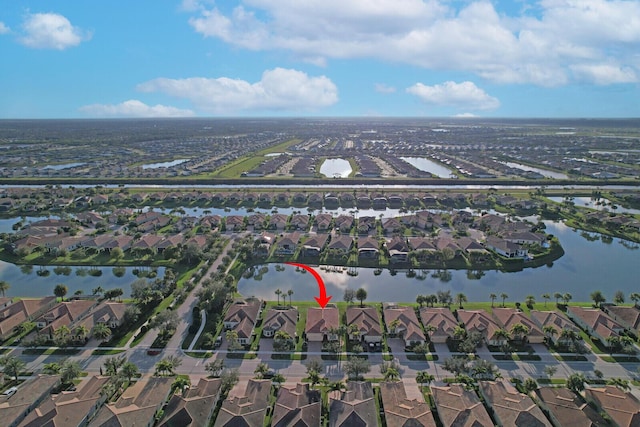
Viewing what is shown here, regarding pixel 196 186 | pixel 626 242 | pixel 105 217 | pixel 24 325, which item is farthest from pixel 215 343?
pixel 196 186

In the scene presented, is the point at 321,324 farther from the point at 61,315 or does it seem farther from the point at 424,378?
the point at 61,315

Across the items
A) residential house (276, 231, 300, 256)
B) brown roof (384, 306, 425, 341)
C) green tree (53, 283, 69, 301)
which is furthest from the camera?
residential house (276, 231, 300, 256)

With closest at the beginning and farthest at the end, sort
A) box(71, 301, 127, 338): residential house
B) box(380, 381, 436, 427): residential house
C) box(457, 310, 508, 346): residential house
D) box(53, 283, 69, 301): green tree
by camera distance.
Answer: box(380, 381, 436, 427): residential house < box(457, 310, 508, 346): residential house < box(71, 301, 127, 338): residential house < box(53, 283, 69, 301): green tree

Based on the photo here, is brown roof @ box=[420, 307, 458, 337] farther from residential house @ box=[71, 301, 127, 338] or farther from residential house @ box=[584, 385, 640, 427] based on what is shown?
residential house @ box=[71, 301, 127, 338]

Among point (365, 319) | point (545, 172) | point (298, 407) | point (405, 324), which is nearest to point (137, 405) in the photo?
point (298, 407)

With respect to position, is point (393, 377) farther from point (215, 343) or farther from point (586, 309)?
point (586, 309)

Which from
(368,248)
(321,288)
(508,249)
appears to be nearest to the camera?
(321,288)

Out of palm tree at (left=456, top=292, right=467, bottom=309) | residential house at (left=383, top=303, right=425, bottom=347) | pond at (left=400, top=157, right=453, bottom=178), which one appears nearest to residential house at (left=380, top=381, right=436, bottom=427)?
residential house at (left=383, top=303, right=425, bottom=347)
